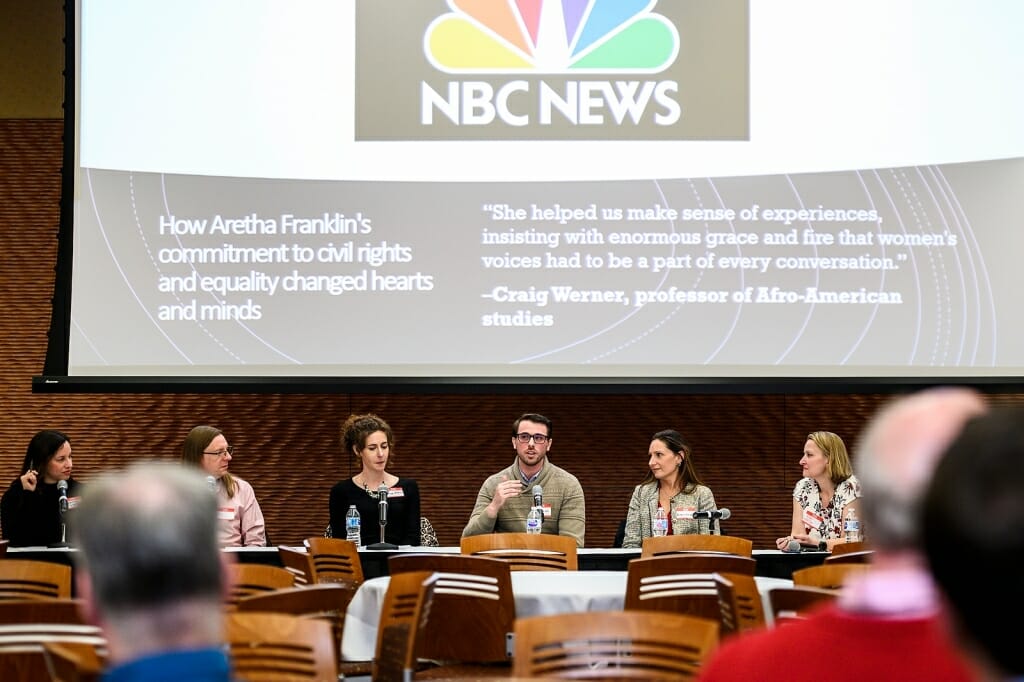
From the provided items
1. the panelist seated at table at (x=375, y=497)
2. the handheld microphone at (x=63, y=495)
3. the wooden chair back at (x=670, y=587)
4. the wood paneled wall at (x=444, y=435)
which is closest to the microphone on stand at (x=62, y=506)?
the handheld microphone at (x=63, y=495)

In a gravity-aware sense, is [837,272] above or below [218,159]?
below

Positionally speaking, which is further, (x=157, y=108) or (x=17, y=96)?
(x=17, y=96)

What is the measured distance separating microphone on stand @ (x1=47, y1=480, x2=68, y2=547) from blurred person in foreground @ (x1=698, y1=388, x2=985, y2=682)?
16.3 ft

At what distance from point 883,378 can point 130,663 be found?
5.72 metres

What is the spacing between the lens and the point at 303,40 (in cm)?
660

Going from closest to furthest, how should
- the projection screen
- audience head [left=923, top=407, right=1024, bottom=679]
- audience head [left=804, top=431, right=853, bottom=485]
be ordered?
audience head [left=923, top=407, right=1024, bottom=679] < audience head [left=804, top=431, right=853, bottom=485] < the projection screen

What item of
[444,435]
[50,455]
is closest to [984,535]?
[50,455]

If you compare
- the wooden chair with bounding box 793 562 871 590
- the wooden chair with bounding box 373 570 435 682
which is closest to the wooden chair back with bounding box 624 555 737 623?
the wooden chair with bounding box 793 562 871 590

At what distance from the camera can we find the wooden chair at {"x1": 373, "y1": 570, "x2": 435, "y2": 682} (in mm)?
3693

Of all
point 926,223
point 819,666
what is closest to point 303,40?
point 926,223

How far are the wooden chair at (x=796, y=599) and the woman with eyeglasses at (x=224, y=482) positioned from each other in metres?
3.73

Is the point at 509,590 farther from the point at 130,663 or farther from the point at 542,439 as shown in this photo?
the point at 130,663

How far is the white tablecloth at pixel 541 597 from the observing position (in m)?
4.47

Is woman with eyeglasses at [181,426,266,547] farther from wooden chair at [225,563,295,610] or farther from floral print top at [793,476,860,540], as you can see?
floral print top at [793,476,860,540]
